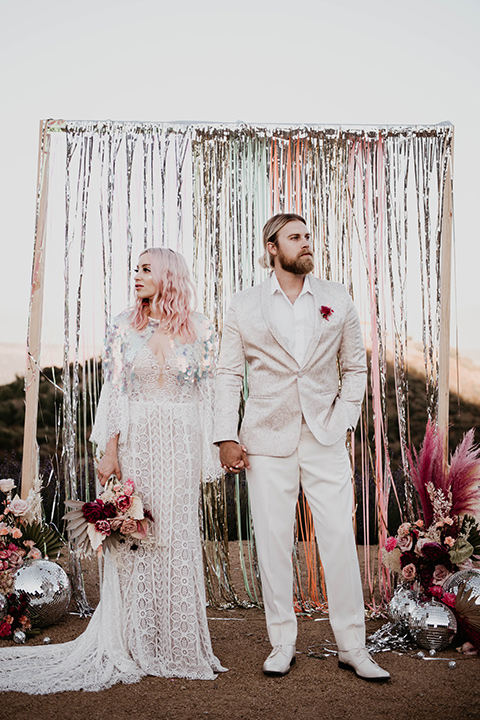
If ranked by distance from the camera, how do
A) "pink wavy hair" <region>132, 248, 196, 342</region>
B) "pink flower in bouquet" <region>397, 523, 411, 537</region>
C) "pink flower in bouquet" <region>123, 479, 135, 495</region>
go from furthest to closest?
"pink flower in bouquet" <region>397, 523, 411, 537</region> < "pink wavy hair" <region>132, 248, 196, 342</region> < "pink flower in bouquet" <region>123, 479, 135, 495</region>

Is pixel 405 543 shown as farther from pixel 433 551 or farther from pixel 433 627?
pixel 433 627

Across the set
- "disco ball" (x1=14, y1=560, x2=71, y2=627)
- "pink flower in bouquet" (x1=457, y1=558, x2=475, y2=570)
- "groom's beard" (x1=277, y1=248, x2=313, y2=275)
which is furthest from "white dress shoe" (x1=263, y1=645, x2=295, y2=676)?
"groom's beard" (x1=277, y1=248, x2=313, y2=275)

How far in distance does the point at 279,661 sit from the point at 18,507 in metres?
1.68

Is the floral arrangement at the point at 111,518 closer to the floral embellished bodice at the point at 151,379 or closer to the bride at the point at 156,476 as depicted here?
the bride at the point at 156,476

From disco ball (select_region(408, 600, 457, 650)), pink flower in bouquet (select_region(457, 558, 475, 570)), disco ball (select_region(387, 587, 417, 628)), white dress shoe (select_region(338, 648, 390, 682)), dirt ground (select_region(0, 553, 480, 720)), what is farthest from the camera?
pink flower in bouquet (select_region(457, 558, 475, 570))

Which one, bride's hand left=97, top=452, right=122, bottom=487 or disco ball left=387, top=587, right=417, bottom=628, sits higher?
bride's hand left=97, top=452, right=122, bottom=487

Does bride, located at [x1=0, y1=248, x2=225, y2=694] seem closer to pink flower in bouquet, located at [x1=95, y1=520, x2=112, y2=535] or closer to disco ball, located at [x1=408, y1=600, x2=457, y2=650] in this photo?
pink flower in bouquet, located at [x1=95, y1=520, x2=112, y2=535]

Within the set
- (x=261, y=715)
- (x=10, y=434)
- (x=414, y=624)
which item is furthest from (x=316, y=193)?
(x=10, y=434)

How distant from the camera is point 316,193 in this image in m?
4.05

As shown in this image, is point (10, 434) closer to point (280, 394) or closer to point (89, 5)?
point (89, 5)

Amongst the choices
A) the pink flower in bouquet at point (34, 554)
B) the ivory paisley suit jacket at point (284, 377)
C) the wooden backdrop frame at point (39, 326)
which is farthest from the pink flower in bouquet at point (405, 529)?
the pink flower in bouquet at point (34, 554)

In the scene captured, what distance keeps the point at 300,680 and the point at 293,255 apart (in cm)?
174

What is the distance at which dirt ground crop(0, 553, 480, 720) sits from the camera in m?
2.43

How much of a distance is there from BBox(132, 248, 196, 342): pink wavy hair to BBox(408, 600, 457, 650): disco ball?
1.67m
